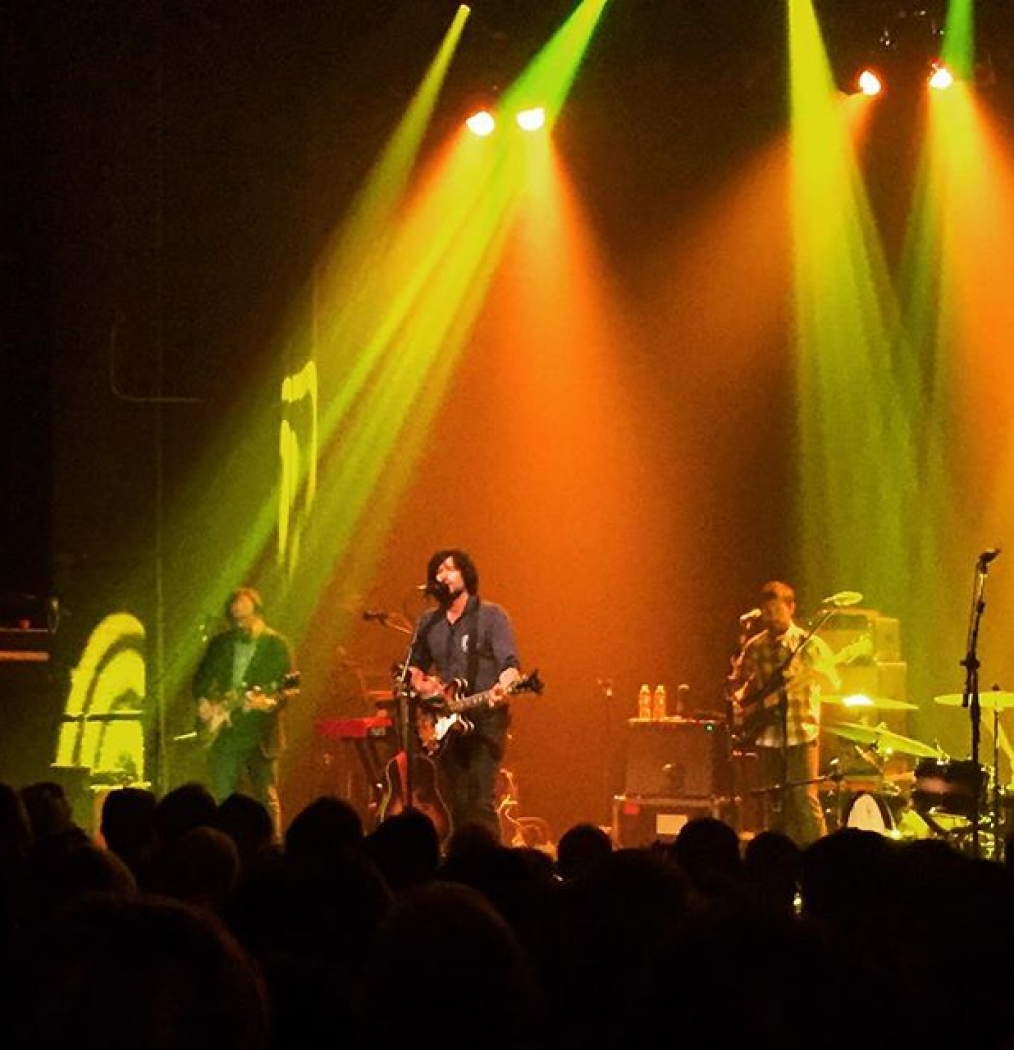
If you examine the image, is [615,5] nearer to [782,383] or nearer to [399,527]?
[782,383]

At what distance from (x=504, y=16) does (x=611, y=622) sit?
5191 mm

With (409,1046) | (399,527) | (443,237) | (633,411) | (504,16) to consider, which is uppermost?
(504,16)

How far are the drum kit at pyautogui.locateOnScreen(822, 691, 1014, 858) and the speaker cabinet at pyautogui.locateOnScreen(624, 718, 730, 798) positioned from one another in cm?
93

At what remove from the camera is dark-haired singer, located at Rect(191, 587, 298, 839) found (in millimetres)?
12555

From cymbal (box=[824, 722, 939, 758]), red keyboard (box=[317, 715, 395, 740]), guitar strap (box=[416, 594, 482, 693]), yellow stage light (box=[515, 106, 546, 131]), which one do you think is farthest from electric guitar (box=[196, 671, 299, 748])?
yellow stage light (box=[515, 106, 546, 131])

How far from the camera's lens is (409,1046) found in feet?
8.73

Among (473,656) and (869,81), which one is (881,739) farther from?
(869,81)

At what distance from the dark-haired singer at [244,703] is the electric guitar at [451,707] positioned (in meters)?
1.42

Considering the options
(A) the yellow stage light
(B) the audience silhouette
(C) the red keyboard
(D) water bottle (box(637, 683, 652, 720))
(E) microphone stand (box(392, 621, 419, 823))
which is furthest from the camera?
(A) the yellow stage light

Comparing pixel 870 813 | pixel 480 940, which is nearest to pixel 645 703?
pixel 870 813

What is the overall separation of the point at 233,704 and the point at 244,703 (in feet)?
0.25

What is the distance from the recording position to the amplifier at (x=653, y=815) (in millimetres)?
14391

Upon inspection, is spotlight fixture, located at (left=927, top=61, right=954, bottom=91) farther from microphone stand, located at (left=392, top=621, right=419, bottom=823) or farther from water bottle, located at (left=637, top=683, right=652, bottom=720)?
microphone stand, located at (left=392, top=621, right=419, bottom=823)

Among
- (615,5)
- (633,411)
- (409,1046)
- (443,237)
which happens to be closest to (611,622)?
(633,411)
